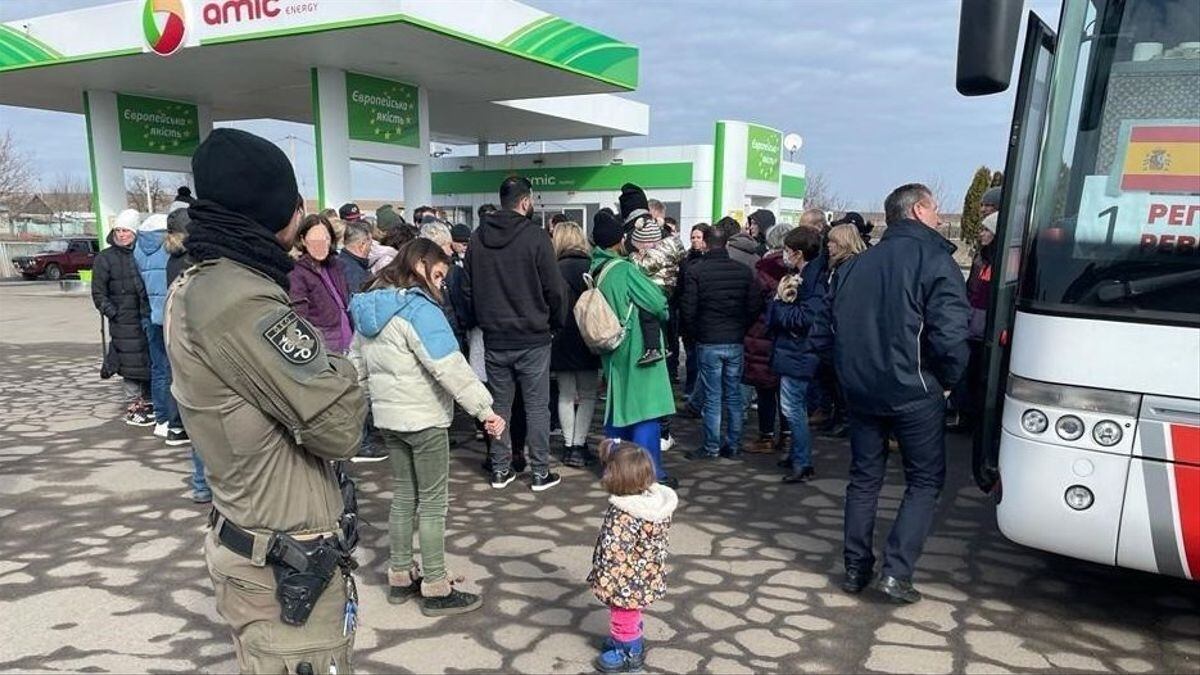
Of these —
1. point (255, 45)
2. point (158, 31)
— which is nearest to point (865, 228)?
point (255, 45)

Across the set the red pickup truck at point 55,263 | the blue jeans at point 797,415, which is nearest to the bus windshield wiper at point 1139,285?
the blue jeans at point 797,415

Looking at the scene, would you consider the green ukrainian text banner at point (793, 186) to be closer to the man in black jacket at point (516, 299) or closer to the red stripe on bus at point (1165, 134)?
the man in black jacket at point (516, 299)

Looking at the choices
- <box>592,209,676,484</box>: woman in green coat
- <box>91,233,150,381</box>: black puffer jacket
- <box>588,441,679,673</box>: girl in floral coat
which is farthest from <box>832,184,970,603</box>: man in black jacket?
<box>91,233,150,381</box>: black puffer jacket

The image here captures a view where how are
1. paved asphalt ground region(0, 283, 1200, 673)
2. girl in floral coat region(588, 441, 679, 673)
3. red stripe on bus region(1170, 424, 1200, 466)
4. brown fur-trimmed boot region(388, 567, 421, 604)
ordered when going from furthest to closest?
brown fur-trimmed boot region(388, 567, 421, 604) < paved asphalt ground region(0, 283, 1200, 673) < girl in floral coat region(588, 441, 679, 673) < red stripe on bus region(1170, 424, 1200, 466)

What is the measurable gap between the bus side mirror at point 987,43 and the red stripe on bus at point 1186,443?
1.56 m

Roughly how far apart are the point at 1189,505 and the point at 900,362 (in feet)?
4.05

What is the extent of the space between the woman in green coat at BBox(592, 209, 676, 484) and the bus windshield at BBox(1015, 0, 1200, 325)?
243 centimetres

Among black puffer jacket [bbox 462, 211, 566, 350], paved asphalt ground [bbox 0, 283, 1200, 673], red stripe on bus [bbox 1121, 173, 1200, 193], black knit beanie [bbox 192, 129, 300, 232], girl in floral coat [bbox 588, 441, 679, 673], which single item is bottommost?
paved asphalt ground [bbox 0, 283, 1200, 673]

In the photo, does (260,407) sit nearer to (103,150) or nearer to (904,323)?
(904,323)

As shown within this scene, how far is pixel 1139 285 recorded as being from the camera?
127 inches

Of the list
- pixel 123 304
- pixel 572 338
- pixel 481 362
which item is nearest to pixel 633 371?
pixel 572 338

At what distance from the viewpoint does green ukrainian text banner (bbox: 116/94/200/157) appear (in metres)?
18.3

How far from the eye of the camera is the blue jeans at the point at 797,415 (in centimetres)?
580

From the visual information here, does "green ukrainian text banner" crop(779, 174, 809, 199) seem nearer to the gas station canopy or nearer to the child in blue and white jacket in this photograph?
the gas station canopy
